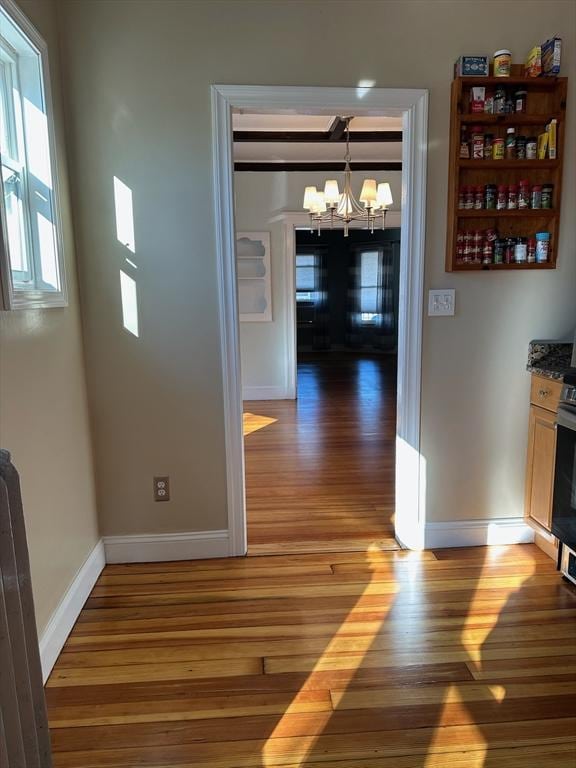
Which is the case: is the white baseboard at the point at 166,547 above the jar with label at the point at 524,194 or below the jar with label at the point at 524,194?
below

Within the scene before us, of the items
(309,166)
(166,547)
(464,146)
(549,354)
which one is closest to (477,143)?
(464,146)

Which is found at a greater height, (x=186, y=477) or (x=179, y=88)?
(x=179, y=88)

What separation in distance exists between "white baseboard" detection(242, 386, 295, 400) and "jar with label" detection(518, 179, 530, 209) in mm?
4145

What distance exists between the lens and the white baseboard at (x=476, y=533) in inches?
106

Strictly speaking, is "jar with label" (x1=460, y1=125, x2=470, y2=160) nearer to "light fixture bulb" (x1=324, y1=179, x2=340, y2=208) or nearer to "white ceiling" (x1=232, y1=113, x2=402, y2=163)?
"white ceiling" (x1=232, y1=113, x2=402, y2=163)

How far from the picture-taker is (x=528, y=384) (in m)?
2.60

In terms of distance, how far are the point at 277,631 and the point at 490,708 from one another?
80 cm

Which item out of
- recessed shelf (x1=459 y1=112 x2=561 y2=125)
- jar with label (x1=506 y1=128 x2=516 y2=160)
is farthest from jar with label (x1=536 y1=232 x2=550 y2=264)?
recessed shelf (x1=459 y1=112 x2=561 y2=125)

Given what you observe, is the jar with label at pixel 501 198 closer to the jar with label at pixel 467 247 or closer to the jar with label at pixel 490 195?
the jar with label at pixel 490 195

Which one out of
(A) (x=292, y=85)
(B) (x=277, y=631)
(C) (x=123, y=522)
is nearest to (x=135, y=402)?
(C) (x=123, y=522)

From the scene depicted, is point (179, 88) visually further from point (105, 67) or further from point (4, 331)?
point (4, 331)

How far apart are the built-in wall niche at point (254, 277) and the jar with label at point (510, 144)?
382cm

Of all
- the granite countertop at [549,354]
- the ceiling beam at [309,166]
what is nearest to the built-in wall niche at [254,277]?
the ceiling beam at [309,166]

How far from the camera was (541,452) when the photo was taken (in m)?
2.50
